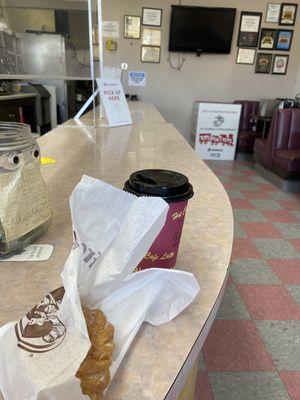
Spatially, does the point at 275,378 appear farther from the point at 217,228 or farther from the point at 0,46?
the point at 0,46

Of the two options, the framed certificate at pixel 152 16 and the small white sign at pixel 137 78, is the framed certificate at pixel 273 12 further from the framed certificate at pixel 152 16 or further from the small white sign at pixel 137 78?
the small white sign at pixel 137 78

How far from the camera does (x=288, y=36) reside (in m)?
5.41

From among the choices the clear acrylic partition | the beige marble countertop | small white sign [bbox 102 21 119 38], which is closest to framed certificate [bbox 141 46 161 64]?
small white sign [bbox 102 21 119 38]

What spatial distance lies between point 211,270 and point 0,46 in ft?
4.69

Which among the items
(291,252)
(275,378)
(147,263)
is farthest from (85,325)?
(291,252)

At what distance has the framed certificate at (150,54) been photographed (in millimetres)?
5418

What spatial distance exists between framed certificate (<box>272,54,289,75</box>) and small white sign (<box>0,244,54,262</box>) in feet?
19.8

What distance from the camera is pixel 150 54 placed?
5.46m

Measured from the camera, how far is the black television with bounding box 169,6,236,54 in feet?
16.9

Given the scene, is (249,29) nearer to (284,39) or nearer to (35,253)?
(284,39)

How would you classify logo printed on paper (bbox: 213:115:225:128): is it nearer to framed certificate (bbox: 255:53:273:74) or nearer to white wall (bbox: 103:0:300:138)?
white wall (bbox: 103:0:300:138)

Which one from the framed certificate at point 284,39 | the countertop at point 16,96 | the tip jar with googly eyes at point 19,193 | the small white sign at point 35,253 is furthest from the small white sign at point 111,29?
the small white sign at point 35,253

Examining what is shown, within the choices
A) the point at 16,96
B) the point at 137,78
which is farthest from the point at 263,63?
the point at 16,96

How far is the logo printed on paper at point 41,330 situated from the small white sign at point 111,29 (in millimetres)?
5806
